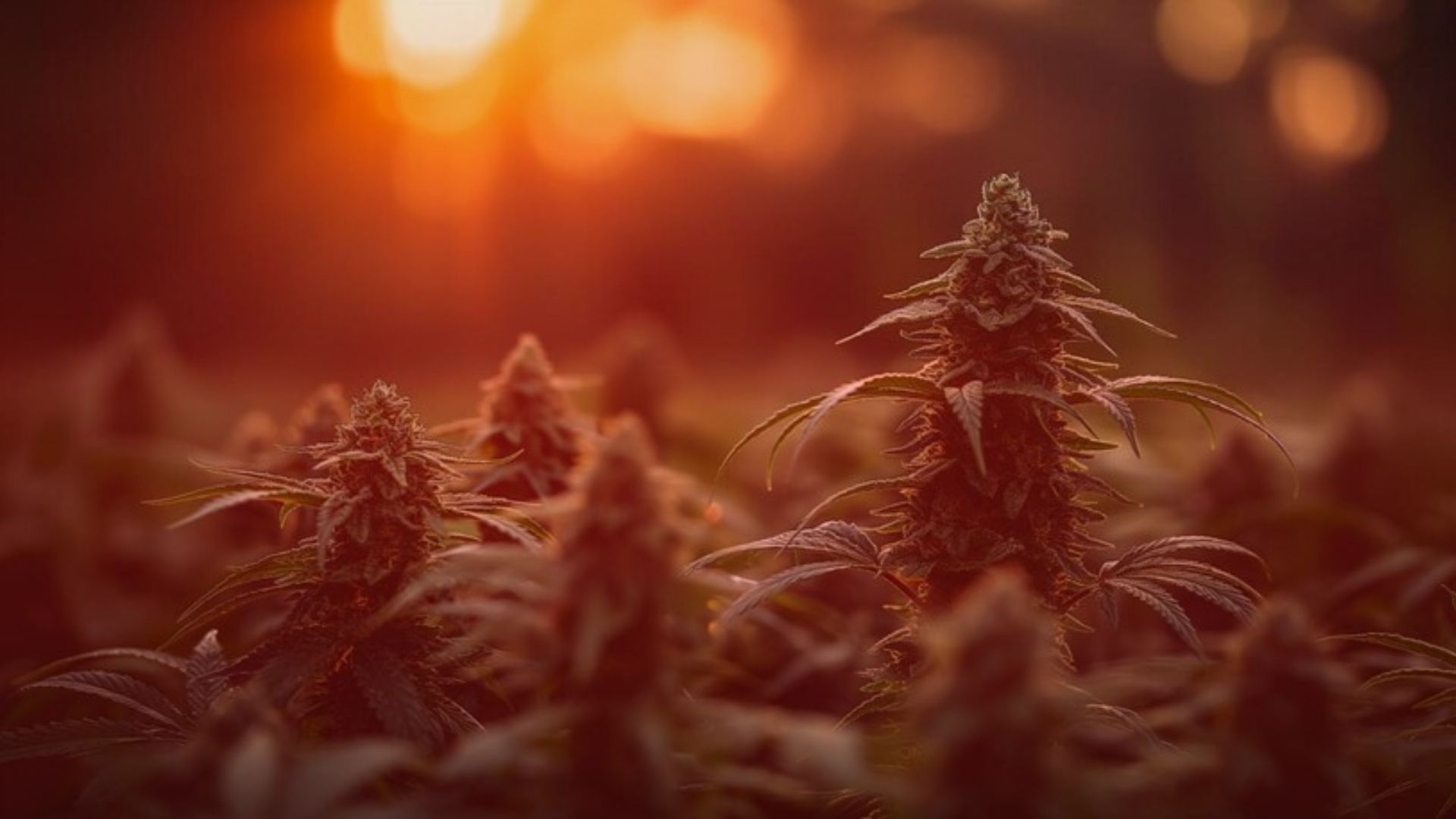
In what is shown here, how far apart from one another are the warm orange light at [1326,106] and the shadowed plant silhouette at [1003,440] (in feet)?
48.3

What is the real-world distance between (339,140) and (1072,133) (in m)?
9.72

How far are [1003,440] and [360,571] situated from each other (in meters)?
1.23

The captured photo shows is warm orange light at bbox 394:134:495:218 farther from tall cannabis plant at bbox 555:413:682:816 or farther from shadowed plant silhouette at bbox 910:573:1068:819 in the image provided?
Result: shadowed plant silhouette at bbox 910:573:1068:819

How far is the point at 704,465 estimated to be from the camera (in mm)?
5316

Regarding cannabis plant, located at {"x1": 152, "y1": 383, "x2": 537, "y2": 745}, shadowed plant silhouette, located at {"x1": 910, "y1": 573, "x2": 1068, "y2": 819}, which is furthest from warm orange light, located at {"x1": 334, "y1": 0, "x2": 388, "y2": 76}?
shadowed plant silhouette, located at {"x1": 910, "y1": 573, "x2": 1068, "y2": 819}

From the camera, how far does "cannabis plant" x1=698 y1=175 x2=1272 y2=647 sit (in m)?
2.40

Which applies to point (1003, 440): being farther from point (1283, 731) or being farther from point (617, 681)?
point (617, 681)

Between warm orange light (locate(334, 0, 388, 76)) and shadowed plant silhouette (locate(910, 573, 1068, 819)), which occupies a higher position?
warm orange light (locate(334, 0, 388, 76))

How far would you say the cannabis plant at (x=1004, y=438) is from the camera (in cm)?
240

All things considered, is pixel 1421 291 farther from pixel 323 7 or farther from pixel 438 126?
pixel 323 7

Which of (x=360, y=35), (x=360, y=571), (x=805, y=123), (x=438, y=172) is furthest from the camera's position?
(x=805, y=123)

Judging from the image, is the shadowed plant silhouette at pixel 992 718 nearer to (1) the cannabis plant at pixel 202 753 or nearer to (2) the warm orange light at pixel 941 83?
(1) the cannabis plant at pixel 202 753

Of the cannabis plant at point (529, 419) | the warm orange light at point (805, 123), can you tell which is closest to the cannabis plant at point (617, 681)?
the cannabis plant at point (529, 419)

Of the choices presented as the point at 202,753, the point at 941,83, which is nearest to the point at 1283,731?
the point at 202,753
